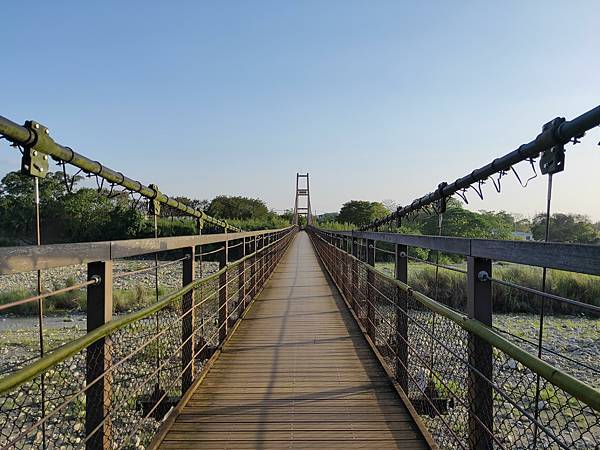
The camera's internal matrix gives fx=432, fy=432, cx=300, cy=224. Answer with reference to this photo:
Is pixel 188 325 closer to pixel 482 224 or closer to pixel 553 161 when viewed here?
pixel 553 161

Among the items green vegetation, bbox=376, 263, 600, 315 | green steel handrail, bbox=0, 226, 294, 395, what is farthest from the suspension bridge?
green vegetation, bbox=376, 263, 600, 315

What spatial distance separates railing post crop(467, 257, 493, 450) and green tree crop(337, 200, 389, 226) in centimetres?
5511

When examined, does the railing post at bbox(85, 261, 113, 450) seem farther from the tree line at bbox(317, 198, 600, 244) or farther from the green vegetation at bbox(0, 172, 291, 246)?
the green vegetation at bbox(0, 172, 291, 246)

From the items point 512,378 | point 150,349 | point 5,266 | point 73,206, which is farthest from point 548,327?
point 73,206

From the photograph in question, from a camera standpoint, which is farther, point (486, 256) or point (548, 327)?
point (548, 327)

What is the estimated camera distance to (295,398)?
240cm

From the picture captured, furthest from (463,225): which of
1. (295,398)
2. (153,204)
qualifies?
(295,398)

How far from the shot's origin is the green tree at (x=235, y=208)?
53.8 metres

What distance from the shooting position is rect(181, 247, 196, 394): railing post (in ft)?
8.24

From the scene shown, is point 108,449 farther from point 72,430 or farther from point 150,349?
point 150,349

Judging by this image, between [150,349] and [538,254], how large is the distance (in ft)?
24.3

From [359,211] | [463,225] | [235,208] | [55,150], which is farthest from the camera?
[359,211]

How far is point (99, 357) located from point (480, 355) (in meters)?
1.29

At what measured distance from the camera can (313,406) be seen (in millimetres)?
2293
